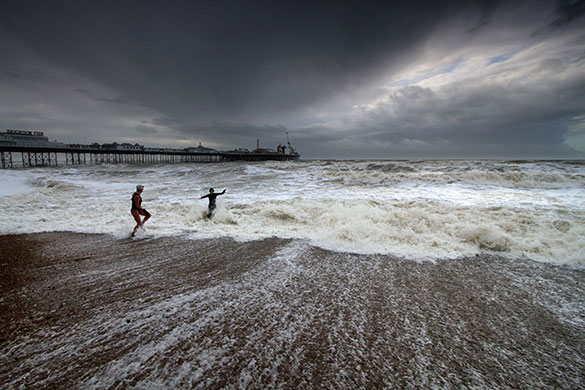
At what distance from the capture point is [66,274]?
362cm

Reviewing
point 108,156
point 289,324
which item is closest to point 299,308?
Answer: point 289,324

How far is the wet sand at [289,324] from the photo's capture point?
1.81 metres

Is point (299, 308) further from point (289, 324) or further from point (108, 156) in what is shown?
point (108, 156)

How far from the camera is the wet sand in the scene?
1.81 metres

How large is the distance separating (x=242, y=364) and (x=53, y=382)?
1.34 metres

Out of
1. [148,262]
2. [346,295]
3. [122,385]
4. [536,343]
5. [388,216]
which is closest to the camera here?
[122,385]

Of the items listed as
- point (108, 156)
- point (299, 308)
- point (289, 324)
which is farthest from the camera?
point (108, 156)

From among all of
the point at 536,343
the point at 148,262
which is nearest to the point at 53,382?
the point at 148,262

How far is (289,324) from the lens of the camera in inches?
94.9

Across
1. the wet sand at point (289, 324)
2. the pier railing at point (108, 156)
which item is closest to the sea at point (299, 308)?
the wet sand at point (289, 324)

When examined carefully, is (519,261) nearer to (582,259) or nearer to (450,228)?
(582,259)

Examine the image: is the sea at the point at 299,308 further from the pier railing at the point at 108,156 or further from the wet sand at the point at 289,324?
the pier railing at the point at 108,156

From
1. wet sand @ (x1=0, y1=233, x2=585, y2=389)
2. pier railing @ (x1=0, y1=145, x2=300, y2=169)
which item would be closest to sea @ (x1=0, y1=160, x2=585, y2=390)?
wet sand @ (x1=0, y1=233, x2=585, y2=389)

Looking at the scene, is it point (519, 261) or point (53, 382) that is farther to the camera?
point (519, 261)
